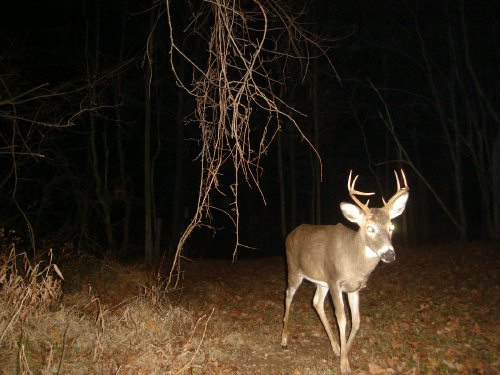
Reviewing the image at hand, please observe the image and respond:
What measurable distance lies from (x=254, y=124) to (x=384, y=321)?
1541cm

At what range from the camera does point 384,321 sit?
7.79 metres

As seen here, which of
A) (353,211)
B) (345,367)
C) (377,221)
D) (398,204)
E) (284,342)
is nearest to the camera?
(345,367)

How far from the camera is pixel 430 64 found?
18.9 m

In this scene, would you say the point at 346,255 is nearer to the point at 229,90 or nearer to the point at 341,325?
the point at 341,325

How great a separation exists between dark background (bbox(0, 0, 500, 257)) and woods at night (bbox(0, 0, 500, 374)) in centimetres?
11

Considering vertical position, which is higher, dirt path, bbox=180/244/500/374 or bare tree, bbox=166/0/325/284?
bare tree, bbox=166/0/325/284

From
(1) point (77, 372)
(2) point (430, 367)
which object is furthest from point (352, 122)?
(1) point (77, 372)

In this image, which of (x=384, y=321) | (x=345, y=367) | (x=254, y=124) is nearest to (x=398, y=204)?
(x=345, y=367)

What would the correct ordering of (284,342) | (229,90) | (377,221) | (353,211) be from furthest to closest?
(284,342) → (353,211) → (377,221) → (229,90)

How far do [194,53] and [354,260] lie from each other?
12891 millimetres

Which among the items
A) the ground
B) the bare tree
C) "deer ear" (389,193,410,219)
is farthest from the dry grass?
"deer ear" (389,193,410,219)

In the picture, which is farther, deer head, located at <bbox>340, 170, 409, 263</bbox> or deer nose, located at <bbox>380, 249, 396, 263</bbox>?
deer head, located at <bbox>340, 170, 409, 263</bbox>

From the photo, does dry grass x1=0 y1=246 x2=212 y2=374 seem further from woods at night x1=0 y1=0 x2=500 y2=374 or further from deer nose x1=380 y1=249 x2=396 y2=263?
deer nose x1=380 y1=249 x2=396 y2=263

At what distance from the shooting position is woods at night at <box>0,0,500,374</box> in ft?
12.4
